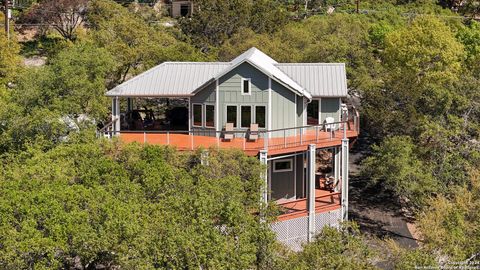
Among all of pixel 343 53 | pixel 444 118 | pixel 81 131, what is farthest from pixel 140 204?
pixel 343 53

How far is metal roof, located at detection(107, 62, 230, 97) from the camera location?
28.1 m

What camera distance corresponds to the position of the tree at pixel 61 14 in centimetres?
5524

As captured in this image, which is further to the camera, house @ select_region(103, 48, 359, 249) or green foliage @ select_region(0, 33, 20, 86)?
green foliage @ select_region(0, 33, 20, 86)

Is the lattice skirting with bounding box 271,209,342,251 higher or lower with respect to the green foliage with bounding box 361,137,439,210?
lower

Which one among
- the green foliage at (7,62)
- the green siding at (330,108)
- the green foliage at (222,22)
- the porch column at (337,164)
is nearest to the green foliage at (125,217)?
the green siding at (330,108)

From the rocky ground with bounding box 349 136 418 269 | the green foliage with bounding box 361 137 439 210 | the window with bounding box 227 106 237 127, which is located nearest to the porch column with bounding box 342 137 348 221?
the rocky ground with bounding box 349 136 418 269

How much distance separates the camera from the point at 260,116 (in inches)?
1085

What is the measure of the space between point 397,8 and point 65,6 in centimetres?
4733

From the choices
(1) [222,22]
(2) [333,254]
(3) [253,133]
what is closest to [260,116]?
(3) [253,133]

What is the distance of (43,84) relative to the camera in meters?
27.3

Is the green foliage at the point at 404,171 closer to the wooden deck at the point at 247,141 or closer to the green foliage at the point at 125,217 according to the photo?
the wooden deck at the point at 247,141

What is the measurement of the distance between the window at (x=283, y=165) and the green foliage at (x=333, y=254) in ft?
36.9

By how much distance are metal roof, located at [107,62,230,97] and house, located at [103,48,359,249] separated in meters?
0.05

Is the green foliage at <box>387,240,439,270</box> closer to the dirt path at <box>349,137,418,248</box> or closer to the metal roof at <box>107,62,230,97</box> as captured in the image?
the dirt path at <box>349,137,418,248</box>
